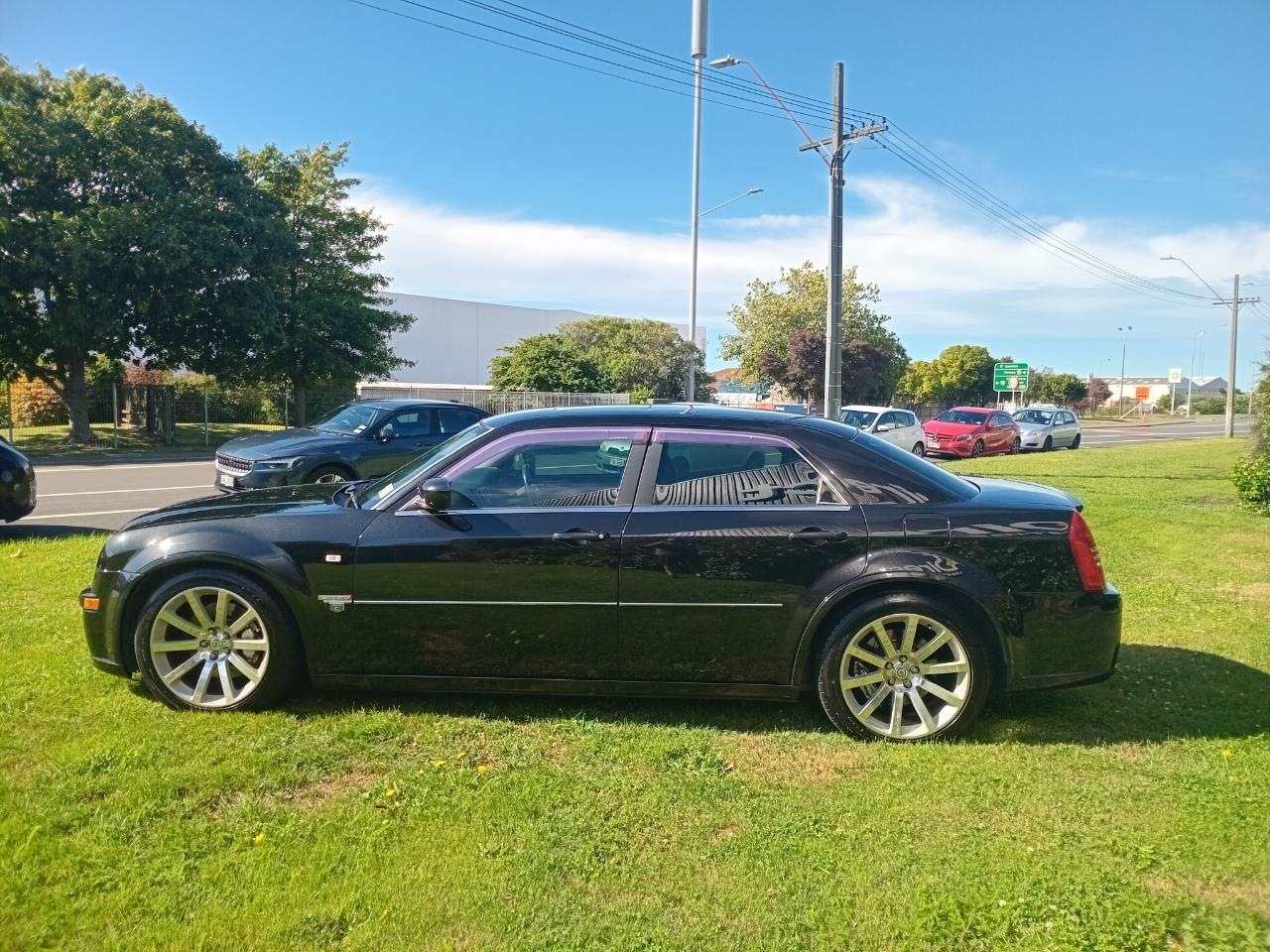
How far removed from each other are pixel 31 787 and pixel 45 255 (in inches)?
865

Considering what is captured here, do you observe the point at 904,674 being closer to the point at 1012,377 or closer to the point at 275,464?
the point at 275,464

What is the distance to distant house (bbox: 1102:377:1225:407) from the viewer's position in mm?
108375

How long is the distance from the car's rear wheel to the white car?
565 inches

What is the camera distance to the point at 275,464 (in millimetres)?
10266

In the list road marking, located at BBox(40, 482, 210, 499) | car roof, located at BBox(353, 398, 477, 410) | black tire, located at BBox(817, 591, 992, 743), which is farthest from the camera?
road marking, located at BBox(40, 482, 210, 499)

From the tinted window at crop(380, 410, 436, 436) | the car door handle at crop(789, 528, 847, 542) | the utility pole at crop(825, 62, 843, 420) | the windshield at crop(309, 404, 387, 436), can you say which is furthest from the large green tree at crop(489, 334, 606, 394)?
the car door handle at crop(789, 528, 847, 542)

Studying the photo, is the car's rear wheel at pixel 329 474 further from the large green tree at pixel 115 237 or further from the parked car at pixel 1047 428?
the parked car at pixel 1047 428

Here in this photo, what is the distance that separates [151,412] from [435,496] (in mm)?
27621

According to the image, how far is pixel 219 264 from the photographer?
79.2ft

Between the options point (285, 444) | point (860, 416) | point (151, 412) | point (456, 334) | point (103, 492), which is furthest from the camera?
point (456, 334)

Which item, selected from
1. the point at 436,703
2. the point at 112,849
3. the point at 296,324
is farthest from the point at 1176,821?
the point at 296,324

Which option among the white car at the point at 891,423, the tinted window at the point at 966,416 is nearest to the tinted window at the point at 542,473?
the white car at the point at 891,423

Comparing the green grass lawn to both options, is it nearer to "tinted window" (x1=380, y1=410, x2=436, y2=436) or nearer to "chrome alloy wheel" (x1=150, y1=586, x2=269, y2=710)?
"chrome alloy wheel" (x1=150, y1=586, x2=269, y2=710)

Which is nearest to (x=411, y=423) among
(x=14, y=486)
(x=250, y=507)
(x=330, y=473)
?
(x=330, y=473)
